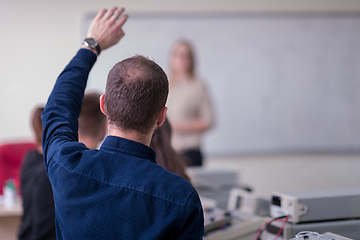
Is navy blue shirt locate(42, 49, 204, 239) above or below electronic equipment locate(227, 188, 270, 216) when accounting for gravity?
above

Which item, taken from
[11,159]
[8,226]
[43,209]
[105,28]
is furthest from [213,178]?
[11,159]

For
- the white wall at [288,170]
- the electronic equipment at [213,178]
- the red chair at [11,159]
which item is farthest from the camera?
the white wall at [288,170]

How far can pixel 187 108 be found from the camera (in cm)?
289

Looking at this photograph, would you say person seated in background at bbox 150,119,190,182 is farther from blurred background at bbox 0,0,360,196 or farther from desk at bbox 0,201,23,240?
blurred background at bbox 0,0,360,196

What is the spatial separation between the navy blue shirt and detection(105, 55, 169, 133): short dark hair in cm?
5

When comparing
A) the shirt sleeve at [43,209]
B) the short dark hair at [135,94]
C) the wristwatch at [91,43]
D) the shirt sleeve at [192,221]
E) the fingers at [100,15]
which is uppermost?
the fingers at [100,15]

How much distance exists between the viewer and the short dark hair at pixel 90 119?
143 centimetres

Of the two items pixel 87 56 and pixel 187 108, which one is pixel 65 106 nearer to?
pixel 87 56

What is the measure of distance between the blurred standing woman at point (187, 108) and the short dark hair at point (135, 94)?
200 cm

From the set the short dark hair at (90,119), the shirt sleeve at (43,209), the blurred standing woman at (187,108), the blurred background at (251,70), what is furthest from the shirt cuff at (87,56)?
the blurred background at (251,70)

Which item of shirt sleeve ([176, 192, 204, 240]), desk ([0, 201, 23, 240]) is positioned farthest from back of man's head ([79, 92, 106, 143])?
desk ([0, 201, 23, 240])

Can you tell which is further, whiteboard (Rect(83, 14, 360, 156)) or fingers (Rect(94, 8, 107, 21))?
whiteboard (Rect(83, 14, 360, 156))

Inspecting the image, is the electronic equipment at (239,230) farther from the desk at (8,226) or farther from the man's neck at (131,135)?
the desk at (8,226)

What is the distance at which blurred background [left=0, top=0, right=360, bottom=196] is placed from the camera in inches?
133
